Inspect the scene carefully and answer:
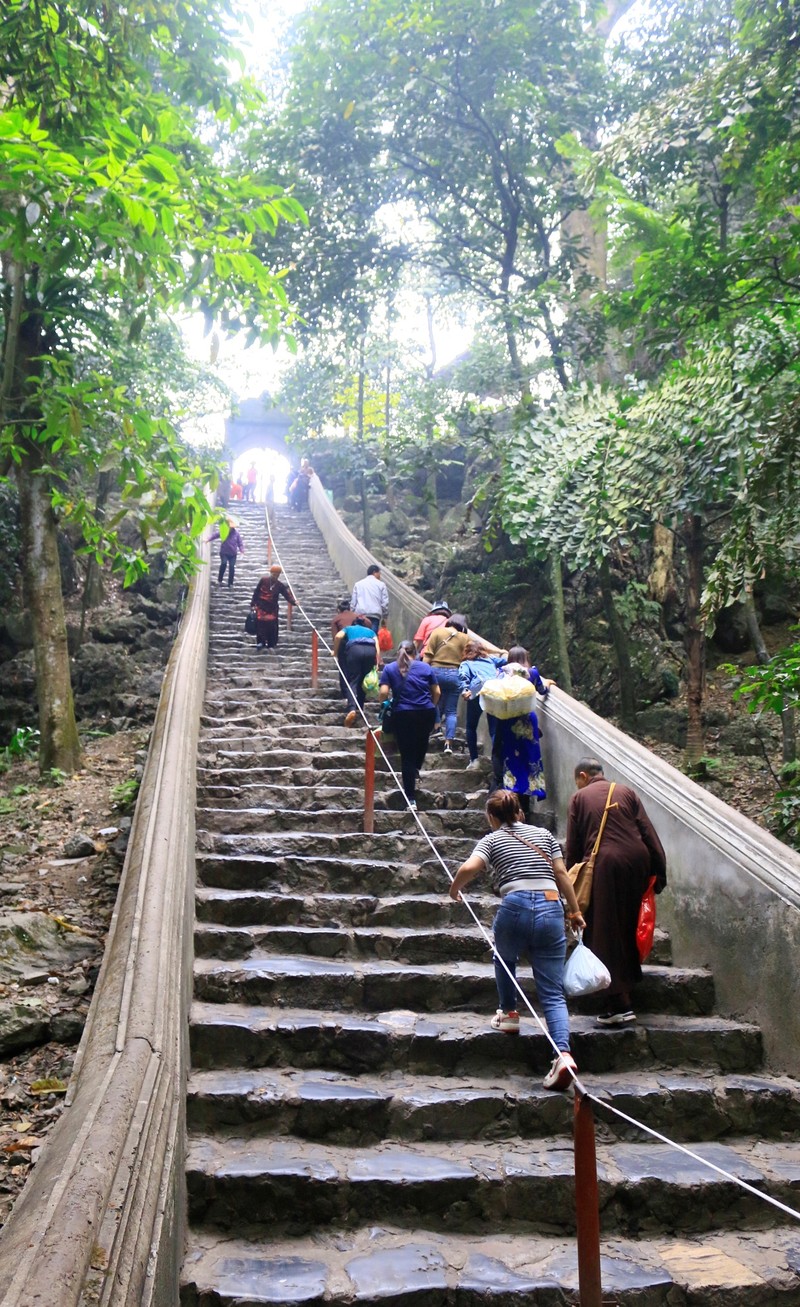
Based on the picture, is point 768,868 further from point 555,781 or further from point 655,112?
point 655,112

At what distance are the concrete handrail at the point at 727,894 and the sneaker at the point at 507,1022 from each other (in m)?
1.21

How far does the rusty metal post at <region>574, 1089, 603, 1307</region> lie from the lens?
2508mm

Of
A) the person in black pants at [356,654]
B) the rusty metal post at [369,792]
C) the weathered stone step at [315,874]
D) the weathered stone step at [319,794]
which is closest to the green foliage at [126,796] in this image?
the weathered stone step at [319,794]

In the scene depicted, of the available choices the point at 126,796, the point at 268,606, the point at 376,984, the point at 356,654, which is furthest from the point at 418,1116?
the point at 268,606

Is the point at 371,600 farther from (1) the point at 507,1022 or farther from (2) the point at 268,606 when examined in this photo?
(1) the point at 507,1022

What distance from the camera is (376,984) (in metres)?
4.68

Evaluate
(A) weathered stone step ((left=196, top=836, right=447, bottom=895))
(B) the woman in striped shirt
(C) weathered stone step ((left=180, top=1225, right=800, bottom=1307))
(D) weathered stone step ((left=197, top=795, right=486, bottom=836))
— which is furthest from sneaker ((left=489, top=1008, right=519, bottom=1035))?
(D) weathered stone step ((left=197, top=795, right=486, bottom=836))

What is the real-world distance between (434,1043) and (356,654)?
16.6 ft

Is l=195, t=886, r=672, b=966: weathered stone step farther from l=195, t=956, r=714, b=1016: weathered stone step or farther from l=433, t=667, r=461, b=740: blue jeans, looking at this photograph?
l=433, t=667, r=461, b=740: blue jeans

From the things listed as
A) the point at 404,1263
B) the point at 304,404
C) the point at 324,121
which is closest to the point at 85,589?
the point at 324,121

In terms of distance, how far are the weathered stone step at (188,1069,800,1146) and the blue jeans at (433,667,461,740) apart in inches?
162

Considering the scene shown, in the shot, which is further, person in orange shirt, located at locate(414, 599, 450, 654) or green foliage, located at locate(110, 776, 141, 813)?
person in orange shirt, located at locate(414, 599, 450, 654)

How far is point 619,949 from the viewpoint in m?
4.63

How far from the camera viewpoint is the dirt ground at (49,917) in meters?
3.54
